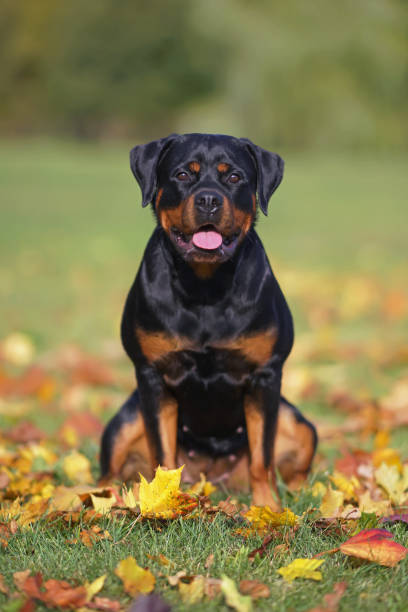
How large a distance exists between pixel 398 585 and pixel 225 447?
129 cm

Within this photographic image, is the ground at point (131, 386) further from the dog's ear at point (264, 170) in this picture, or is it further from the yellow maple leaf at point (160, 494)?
the dog's ear at point (264, 170)

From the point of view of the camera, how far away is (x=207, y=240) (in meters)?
2.96

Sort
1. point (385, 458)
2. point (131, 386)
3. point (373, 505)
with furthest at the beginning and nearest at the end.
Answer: point (131, 386) < point (385, 458) < point (373, 505)

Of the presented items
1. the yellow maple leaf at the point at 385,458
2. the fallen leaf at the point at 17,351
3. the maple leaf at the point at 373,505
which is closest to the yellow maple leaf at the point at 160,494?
the maple leaf at the point at 373,505

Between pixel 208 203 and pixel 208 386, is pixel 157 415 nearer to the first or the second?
pixel 208 386

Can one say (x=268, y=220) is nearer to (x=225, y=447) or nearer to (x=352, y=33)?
(x=225, y=447)

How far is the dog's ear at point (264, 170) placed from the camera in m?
3.19

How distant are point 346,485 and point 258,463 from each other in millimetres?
377

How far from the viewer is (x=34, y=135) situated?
47938mm

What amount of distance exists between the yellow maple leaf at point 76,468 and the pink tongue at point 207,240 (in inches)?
50.1

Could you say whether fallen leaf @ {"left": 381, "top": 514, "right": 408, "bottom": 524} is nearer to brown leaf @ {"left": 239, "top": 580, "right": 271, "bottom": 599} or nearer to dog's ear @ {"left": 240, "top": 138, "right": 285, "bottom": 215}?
brown leaf @ {"left": 239, "top": 580, "right": 271, "bottom": 599}

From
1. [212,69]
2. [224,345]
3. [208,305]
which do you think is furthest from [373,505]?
[212,69]

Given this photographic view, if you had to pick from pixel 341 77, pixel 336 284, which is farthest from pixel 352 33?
pixel 336 284

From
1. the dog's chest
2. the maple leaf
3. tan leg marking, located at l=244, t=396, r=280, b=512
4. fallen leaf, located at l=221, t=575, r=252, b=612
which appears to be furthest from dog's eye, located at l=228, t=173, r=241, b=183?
fallen leaf, located at l=221, t=575, r=252, b=612
